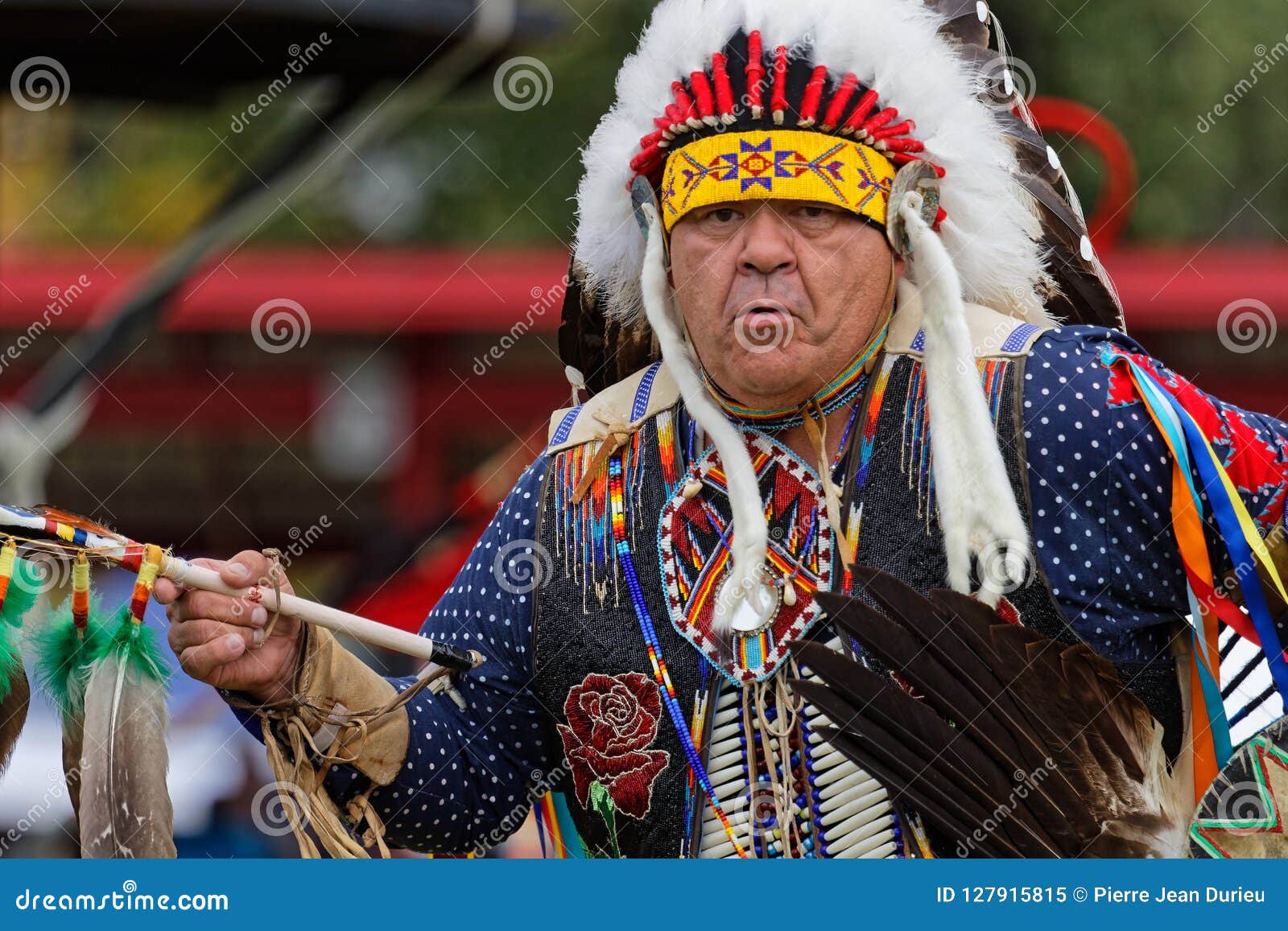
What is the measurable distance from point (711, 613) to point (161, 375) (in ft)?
26.1

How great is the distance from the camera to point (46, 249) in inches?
505

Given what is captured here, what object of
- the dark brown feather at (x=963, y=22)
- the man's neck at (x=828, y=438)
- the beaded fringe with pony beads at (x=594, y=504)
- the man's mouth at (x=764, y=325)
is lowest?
the beaded fringe with pony beads at (x=594, y=504)

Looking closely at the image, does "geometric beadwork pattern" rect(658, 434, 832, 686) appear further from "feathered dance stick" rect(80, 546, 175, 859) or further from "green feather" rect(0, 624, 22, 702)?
"green feather" rect(0, 624, 22, 702)

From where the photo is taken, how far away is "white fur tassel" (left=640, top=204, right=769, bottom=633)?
3.02 m

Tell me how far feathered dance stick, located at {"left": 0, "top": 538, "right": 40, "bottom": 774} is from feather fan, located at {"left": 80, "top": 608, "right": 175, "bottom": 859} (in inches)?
4.7

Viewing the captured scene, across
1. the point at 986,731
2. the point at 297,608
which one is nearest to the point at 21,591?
the point at 297,608

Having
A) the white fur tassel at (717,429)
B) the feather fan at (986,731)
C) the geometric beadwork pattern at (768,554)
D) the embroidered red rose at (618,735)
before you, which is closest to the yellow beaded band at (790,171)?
the white fur tassel at (717,429)

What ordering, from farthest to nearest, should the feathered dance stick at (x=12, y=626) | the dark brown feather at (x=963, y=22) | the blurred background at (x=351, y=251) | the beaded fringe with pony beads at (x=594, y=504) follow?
the blurred background at (x=351, y=251), the dark brown feather at (x=963, y=22), the beaded fringe with pony beads at (x=594, y=504), the feathered dance stick at (x=12, y=626)

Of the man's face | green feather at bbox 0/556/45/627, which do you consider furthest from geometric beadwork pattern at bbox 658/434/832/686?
green feather at bbox 0/556/45/627

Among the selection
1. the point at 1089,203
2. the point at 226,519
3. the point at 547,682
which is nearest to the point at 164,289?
the point at 547,682

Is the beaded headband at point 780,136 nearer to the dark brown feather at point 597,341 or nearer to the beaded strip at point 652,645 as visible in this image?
the dark brown feather at point 597,341

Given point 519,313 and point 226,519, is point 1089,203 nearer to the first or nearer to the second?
point 519,313

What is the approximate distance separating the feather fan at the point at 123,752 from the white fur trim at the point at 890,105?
1.22 meters

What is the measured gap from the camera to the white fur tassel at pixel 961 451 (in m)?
2.88
